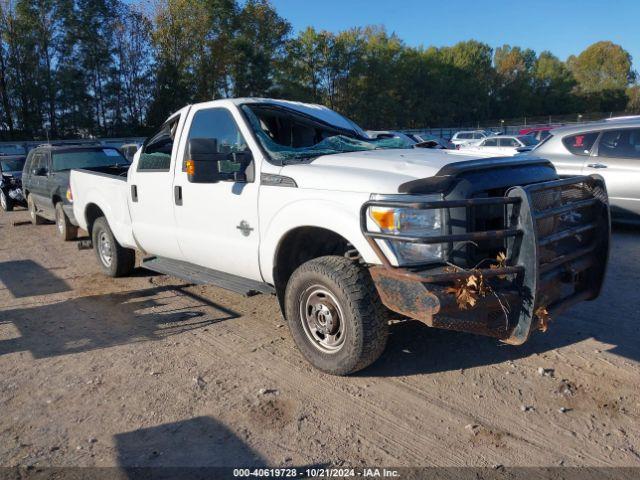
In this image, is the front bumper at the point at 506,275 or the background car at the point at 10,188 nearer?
the front bumper at the point at 506,275

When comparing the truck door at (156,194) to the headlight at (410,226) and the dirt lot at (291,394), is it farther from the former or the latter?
the headlight at (410,226)

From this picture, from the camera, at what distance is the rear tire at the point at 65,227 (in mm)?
9719

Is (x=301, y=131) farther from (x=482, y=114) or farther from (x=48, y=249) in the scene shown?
(x=482, y=114)

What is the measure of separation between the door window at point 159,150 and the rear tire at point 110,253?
1.33 m

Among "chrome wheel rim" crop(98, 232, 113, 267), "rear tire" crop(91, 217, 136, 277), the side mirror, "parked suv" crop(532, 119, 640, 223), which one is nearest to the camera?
the side mirror

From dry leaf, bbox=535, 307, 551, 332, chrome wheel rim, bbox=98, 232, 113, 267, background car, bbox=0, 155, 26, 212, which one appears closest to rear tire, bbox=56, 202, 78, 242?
chrome wheel rim, bbox=98, 232, 113, 267

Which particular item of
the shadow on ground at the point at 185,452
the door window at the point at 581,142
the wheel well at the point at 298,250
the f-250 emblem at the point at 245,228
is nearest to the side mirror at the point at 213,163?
the f-250 emblem at the point at 245,228

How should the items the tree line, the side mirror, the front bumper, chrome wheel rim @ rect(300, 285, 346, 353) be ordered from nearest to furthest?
the front bumper < chrome wheel rim @ rect(300, 285, 346, 353) < the side mirror < the tree line

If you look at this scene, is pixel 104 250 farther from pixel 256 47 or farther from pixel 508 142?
pixel 256 47

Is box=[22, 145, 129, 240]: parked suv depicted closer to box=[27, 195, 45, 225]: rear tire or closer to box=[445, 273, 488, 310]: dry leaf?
box=[27, 195, 45, 225]: rear tire

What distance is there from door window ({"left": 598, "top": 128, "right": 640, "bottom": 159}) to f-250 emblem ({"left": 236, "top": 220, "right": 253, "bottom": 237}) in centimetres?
662

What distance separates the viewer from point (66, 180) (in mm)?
9680

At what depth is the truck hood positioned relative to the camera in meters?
3.53

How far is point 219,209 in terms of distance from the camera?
4.68 m
